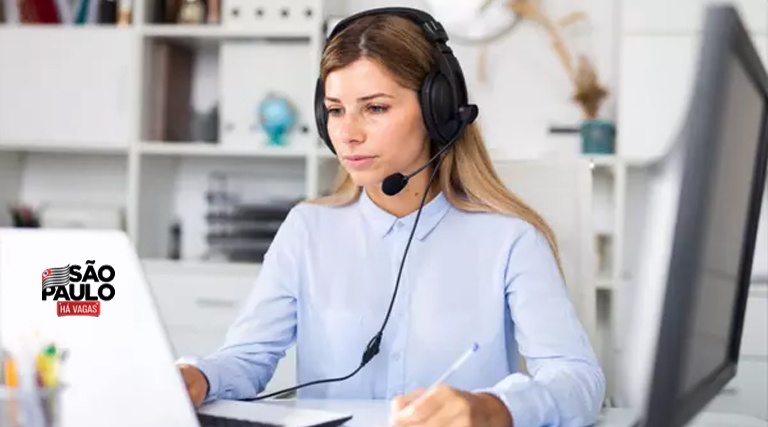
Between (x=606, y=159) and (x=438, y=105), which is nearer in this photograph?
(x=438, y=105)

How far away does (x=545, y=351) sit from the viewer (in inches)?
48.2

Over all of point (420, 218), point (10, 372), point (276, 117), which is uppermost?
point (276, 117)

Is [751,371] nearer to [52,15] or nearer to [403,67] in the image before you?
[403,67]

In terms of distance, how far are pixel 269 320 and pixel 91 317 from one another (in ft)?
1.82

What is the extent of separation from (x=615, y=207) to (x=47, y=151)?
190 centimetres

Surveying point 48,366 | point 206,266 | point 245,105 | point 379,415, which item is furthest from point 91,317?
point 245,105

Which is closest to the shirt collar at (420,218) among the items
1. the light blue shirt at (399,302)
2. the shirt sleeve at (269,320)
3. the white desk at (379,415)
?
the light blue shirt at (399,302)

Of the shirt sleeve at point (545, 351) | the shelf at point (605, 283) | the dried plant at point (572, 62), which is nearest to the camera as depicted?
the shirt sleeve at point (545, 351)

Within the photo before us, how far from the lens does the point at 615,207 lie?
287 cm

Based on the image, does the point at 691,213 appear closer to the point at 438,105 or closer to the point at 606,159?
the point at 438,105

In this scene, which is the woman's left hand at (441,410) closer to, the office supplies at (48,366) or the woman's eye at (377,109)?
the office supplies at (48,366)

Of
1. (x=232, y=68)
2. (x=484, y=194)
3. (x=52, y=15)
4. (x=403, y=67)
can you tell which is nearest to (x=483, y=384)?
(x=484, y=194)

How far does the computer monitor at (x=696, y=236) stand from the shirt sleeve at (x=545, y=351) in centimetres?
29

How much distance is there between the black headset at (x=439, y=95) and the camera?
1.30m
